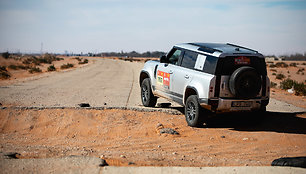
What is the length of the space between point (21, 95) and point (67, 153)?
25.7ft

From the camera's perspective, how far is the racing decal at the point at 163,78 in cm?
979

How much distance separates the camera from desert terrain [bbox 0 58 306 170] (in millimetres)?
6129

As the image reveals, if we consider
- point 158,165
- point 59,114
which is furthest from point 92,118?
point 158,165

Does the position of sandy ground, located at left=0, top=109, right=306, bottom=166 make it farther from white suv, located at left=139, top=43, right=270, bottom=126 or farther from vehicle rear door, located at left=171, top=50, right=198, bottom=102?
vehicle rear door, located at left=171, top=50, right=198, bottom=102

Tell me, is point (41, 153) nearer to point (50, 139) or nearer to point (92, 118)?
point (50, 139)

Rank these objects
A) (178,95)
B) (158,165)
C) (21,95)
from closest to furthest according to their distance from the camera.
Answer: (158,165) < (178,95) < (21,95)

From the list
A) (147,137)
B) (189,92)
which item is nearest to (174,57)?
(189,92)

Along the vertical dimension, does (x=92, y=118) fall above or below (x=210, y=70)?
below

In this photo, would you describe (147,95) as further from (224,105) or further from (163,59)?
(224,105)

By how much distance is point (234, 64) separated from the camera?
8.08 metres

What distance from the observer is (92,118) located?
934cm

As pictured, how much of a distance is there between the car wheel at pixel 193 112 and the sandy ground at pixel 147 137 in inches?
7.9

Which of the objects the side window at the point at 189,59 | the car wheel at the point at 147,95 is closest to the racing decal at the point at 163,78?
the car wheel at the point at 147,95

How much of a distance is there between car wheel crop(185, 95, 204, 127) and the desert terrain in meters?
0.20
